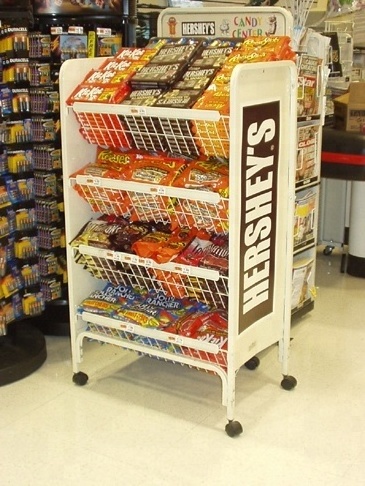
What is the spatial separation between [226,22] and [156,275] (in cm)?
144

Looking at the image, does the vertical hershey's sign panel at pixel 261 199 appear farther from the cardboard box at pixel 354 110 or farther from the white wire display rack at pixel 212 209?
the cardboard box at pixel 354 110

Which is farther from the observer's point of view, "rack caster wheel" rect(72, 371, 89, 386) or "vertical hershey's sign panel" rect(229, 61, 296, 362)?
"rack caster wheel" rect(72, 371, 89, 386)

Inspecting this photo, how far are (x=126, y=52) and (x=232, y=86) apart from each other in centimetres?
76

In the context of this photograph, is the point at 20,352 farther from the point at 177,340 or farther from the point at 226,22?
the point at 226,22

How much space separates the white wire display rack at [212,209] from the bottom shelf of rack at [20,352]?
9.7 inches

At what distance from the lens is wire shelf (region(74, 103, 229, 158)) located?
2543 mm

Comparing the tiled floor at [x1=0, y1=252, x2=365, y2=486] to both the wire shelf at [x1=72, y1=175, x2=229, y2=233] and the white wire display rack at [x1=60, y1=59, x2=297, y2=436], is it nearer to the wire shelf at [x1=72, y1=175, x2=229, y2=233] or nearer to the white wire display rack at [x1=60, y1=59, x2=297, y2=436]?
the white wire display rack at [x1=60, y1=59, x2=297, y2=436]

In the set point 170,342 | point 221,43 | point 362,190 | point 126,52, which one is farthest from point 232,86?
point 362,190

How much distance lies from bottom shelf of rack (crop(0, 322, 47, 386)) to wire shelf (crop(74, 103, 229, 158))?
1060 mm

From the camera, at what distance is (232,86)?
7.88 feet

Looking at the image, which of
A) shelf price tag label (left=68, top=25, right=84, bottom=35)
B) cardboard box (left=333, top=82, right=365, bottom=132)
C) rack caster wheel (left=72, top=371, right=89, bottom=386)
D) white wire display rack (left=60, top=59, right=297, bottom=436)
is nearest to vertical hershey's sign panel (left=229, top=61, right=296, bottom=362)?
white wire display rack (left=60, top=59, right=297, bottom=436)

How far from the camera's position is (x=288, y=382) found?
10.1ft

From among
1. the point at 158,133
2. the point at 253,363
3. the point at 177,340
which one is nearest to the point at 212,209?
the point at 158,133

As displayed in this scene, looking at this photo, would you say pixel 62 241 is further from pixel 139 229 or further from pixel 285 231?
pixel 285 231
